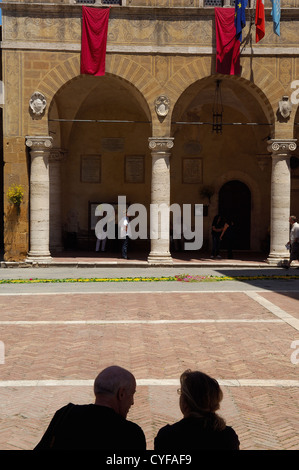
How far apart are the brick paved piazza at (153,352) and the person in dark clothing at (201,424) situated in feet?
6.34

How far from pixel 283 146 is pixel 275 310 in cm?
901

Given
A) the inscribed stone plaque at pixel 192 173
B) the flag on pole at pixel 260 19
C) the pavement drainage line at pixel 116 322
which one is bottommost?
the pavement drainage line at pixel 116 322

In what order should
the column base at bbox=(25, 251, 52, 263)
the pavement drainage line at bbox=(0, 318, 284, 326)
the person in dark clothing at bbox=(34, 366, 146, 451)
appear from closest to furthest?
the person in dark clothing at bbox=(34, 366, 146, 451) → the pavement drainage line at bbox=(0, 318, 284, 326) → the column base at bbox=(25, 251, 52, 263)

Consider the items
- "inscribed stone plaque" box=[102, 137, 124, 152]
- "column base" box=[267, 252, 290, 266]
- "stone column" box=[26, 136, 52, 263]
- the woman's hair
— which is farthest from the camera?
"inscribed stone plaque" box=[102, 137, 124, 152]

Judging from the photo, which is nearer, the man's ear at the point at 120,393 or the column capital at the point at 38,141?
the man's ear at the point at 120,393

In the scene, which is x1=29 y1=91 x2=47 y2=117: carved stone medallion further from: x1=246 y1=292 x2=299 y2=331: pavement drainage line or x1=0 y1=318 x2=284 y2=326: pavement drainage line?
x1=0 y1=318 x2=284 y2=326: pavement drainage line

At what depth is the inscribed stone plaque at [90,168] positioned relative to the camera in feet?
82.5

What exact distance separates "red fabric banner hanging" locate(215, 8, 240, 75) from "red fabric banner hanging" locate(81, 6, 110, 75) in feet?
11.7

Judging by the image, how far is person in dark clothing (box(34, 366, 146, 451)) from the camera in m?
3.26

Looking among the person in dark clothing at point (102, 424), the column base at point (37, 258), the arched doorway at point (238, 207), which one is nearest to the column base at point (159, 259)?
the column base at point (37, 258)

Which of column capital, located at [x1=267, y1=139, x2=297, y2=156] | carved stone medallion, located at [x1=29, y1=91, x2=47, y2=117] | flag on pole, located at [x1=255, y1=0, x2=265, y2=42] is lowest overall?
column capital, located at [x1=267, y1=139, x2=297, y2=156]

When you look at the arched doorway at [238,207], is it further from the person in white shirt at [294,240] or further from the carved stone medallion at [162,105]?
the carved stone medallion at [162,105]

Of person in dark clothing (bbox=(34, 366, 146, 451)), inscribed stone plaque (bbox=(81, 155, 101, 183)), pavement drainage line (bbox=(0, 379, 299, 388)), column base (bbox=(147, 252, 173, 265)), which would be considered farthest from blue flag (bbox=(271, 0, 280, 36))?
person in dark clothing (bbox=(34, 366, 146, 451))

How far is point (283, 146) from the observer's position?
755 inches
